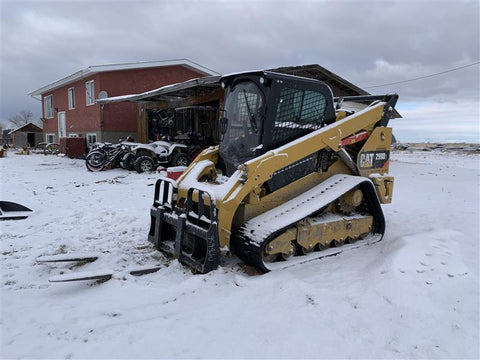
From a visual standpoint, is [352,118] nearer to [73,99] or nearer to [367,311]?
[367,311]

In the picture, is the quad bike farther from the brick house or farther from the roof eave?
the roof eave

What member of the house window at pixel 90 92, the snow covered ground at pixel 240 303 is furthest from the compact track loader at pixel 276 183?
the house window at pixel 90 92

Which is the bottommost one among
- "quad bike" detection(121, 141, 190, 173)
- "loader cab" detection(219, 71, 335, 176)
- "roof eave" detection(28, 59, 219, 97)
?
"quad bike" detection(121, 141, 190, 173)

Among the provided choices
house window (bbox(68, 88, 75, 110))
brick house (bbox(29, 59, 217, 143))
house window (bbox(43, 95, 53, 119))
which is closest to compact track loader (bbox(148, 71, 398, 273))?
brick house (bbox(29, 59, 217, 143))

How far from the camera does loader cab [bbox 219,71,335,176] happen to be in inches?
174

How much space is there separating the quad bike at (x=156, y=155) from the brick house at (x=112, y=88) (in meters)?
6.27

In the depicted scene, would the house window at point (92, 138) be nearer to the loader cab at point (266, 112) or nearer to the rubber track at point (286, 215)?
the loader cab at point (266, 112)

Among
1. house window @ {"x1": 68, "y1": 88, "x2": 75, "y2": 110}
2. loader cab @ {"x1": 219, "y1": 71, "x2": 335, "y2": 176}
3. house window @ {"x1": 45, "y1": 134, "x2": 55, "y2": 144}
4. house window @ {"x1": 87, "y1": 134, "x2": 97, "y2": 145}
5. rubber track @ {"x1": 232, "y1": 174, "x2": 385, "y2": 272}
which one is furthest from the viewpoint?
house window @ {"x1": 45, "y1": 134, "x2": 55, "y2": 144}

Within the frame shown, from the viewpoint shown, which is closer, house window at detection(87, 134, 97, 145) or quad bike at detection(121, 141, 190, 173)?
quad bike at detection(121, 141, 190, 173)

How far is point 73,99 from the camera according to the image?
73.9 feet

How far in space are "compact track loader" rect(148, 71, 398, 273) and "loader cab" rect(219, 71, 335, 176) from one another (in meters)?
0.01

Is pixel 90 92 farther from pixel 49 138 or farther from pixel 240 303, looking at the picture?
pixel 240 303

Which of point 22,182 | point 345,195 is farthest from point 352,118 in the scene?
point 22,182

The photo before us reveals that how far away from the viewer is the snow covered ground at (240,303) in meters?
2.72
